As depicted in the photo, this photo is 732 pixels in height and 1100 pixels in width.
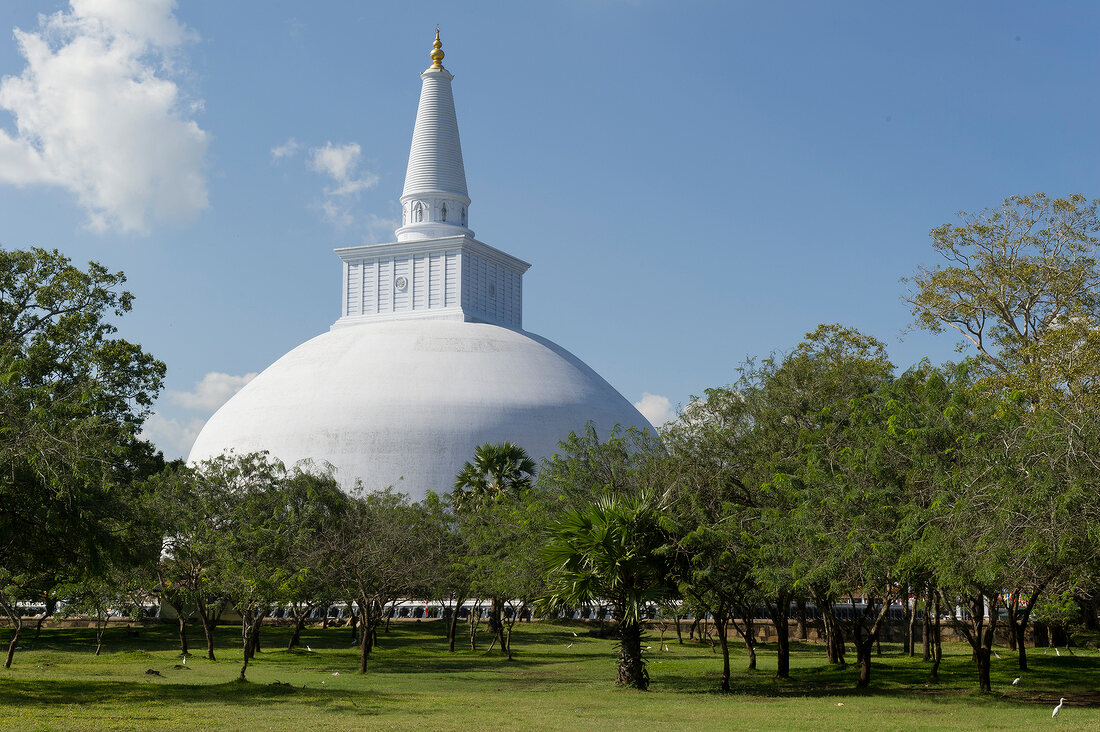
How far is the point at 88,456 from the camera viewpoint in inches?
699

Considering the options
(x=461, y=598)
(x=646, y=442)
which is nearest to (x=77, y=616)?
(x=461, y=598)

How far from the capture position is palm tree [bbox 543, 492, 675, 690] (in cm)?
2142

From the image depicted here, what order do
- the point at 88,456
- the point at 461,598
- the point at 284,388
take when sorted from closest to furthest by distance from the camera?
the point at 88,456 < the point at 461,598 < the point at 284,388

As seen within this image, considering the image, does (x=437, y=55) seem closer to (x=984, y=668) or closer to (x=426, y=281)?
(x=426, y=281)

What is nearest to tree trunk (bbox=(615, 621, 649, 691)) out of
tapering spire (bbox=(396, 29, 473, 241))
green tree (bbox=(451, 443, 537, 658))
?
green tree (bbox=(451, 443, 537, 658))

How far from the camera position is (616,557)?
2141 cm

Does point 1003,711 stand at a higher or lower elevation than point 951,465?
lower

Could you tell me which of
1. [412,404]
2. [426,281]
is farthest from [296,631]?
[426,281]

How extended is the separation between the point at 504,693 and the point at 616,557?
13.2ft

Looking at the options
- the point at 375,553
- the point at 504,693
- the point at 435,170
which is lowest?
the point at 504,693


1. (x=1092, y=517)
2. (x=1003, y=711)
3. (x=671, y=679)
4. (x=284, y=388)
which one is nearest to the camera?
(x=1092, y=517)

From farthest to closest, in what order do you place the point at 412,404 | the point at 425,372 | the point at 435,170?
the point at 435,170
the point at 425,372
the point at 412,404

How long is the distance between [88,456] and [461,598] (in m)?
20.5

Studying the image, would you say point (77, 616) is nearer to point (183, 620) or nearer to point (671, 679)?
point (183, 620)
